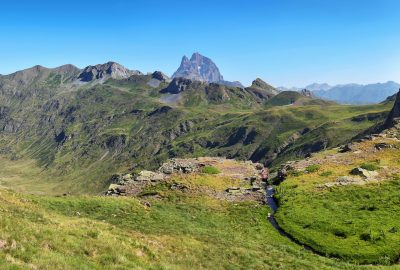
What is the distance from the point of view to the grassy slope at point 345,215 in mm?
39688

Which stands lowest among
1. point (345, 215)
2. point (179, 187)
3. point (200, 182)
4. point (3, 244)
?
point (345, 215)

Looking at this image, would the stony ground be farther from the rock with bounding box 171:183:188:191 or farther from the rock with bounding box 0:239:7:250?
the rock with bounding box 0:239:7:250

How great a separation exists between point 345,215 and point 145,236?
25.2 m

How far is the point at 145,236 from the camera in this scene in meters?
38.0

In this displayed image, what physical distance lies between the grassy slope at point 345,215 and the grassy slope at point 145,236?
117 inches

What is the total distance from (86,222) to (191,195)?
2605 centimetres

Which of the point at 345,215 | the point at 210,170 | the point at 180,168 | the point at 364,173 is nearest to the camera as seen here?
the point at 345,215

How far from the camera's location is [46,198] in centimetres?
5072

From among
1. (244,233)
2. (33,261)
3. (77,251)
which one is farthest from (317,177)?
(33,261)

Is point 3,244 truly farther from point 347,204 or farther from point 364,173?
point 364,173

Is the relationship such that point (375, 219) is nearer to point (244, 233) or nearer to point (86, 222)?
point (244, 233)

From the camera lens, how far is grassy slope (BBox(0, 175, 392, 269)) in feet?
83.1

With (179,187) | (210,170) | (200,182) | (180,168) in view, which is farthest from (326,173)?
(180,168)

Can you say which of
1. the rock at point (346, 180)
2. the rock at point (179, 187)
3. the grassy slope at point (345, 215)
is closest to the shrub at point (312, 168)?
the grassy slope at point (345, 215)
